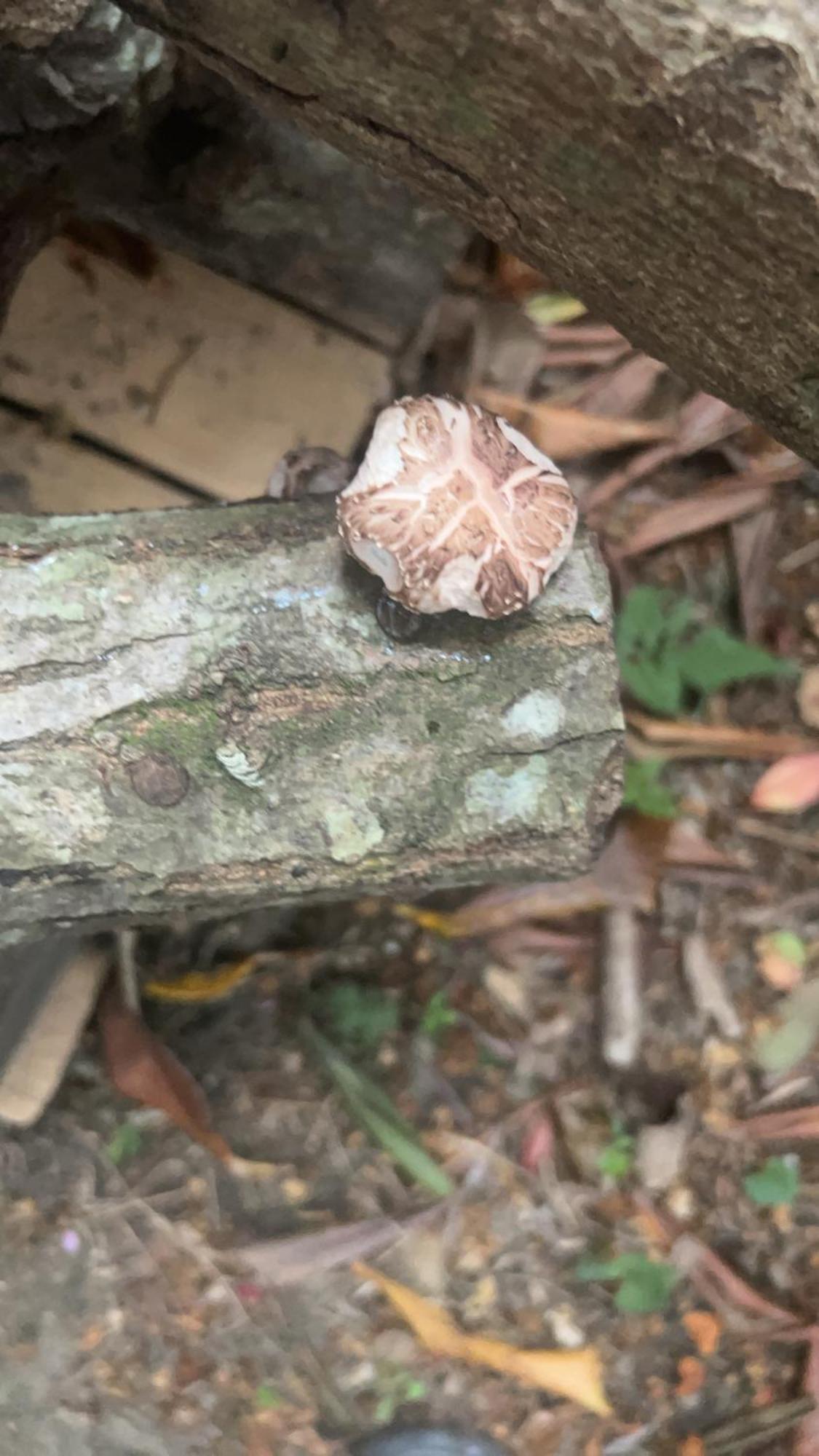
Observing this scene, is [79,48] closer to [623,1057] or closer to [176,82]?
[176,82]

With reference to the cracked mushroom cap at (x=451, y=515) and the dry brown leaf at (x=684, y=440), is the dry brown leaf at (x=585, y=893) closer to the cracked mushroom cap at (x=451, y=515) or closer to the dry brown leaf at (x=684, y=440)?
the dry brown leaf at (x=684, y=440)

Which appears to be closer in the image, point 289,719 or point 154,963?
point 289,719

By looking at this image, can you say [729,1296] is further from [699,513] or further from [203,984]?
[699,513]

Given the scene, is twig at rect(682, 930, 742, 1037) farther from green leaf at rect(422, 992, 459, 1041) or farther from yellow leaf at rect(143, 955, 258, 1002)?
yellow leaf at rect(143, 955, 258, 1002)

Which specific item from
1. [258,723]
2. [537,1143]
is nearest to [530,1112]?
[537,1143]

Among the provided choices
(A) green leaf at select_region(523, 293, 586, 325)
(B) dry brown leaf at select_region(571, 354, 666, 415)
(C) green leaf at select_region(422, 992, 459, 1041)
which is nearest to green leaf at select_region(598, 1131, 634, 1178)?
(C) green leaf at select_region(422, 992, 459, 1041)

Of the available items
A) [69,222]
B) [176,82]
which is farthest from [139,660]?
[69,222]
